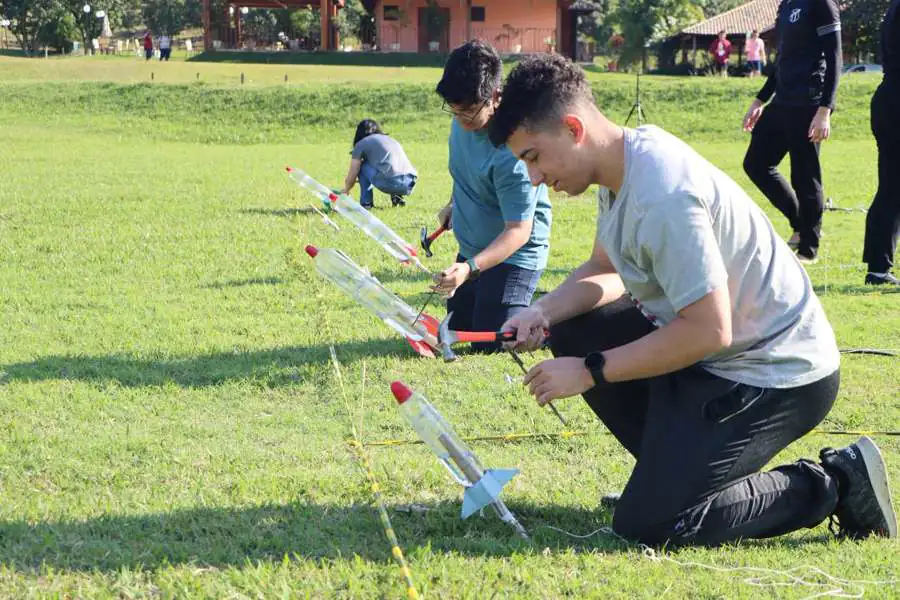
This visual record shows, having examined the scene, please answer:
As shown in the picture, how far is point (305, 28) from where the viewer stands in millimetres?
55406

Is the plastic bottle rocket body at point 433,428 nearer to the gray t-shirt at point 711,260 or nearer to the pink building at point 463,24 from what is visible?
the gray t-shirt at point 711,260

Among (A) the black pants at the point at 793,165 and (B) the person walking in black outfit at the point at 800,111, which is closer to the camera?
(B) the person walking in black outfit at the point at 800,111

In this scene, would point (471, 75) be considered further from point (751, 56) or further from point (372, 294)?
point (751, 56)

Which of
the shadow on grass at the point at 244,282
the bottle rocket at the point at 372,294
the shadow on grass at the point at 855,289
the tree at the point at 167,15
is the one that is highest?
the tree at the point at 167,15

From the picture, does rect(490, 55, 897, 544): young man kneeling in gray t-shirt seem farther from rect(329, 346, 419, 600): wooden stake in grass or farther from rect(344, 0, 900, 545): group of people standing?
rect(329, 346, 419, 600): wooden stake in grass

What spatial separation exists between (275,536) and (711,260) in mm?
1698

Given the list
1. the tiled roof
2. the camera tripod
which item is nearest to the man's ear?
the camera tripod

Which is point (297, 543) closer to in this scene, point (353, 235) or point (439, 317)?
point (439, 317)

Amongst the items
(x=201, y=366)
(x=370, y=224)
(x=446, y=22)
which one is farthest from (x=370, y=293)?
(x=446, y=22)

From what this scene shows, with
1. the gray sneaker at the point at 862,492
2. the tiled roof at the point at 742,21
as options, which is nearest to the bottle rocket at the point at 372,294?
the gray sneaker at the point at 862,492

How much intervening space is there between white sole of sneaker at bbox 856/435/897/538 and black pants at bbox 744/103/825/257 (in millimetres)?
4852

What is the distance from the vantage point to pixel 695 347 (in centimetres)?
323

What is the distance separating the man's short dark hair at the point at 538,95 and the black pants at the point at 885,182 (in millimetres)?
4641

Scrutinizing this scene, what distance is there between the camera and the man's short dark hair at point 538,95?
130 inches
